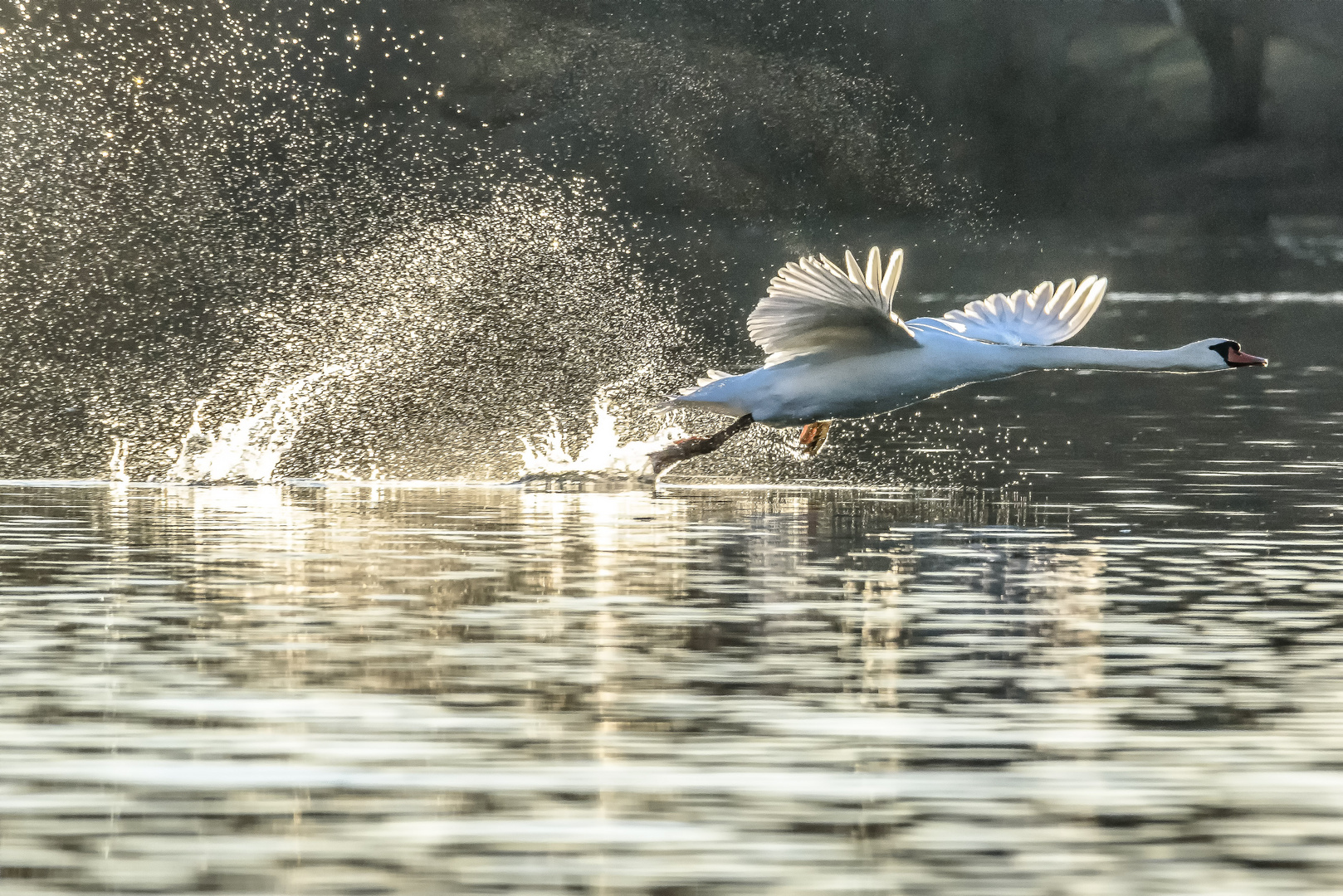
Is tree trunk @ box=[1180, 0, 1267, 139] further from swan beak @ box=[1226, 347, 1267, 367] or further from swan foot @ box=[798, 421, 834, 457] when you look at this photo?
swan beak @ box=[1226, 347, 1267, 367]

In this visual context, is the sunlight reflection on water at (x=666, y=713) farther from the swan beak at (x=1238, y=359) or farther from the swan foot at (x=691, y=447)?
the swan foot at (x=691, y=447)

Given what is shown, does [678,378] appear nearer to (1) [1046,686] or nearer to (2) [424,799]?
(1) [1046,686]

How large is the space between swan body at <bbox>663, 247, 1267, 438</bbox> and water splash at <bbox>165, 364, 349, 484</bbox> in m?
3.90

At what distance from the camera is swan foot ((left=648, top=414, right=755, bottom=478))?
18.6m

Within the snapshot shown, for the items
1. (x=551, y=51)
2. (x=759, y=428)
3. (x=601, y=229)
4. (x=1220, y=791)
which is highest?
(x=551, y=51)

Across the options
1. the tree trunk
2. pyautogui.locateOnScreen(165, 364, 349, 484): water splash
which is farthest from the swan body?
the tree trunk

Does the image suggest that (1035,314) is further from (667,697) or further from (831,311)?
(667,697)

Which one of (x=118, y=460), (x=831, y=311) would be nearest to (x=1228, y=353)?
(x=831, y=311)

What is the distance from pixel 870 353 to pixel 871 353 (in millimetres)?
17

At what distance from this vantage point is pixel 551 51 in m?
75.5

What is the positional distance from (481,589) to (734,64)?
220ft

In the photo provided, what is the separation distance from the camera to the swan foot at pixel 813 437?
62.6 ft

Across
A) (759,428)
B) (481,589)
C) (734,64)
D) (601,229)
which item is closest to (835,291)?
(481,589)

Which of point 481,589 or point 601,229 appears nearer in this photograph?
point 481,589
